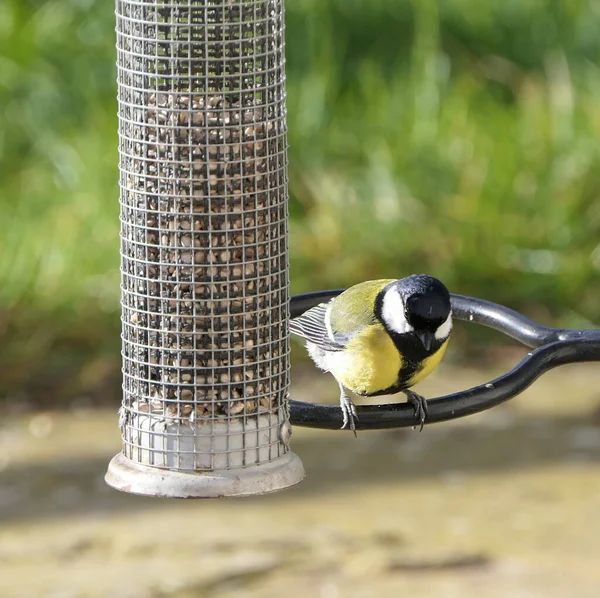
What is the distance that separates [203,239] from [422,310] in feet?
2.57

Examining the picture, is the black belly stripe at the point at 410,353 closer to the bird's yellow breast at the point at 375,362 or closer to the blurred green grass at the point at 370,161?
the bird's yellow breast at the point at 375,362

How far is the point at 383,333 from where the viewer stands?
4.50 metres

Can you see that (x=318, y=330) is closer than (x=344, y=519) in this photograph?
Yes

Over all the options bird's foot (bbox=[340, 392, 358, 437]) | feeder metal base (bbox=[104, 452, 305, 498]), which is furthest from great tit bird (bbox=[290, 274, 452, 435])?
feeder metal base (bbox=[104, 452, 305, 498])

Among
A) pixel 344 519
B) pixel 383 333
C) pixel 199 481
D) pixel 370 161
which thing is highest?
pixel 383 333

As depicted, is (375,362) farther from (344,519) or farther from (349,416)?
(344,519)

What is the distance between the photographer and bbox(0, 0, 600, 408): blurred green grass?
9.30 metres

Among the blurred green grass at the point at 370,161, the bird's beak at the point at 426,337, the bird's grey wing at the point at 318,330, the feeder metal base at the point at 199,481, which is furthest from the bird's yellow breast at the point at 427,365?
the blurred green grass at the point at 370,161

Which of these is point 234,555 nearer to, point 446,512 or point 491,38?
point 446,512

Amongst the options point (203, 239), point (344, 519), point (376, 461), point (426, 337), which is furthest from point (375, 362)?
point (376, 461)

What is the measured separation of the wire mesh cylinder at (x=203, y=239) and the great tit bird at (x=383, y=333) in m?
0.37

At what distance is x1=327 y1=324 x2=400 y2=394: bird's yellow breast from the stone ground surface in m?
2.30

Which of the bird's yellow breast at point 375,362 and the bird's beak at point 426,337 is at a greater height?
the bird's beak at point 426,337

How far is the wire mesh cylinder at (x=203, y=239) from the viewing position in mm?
3797
